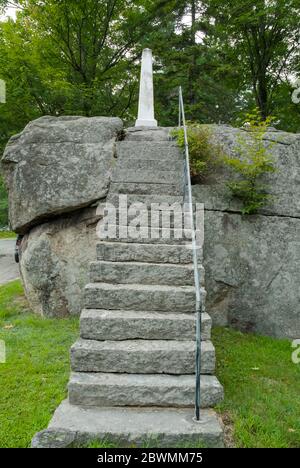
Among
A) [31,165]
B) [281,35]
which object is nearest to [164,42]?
[281,35]

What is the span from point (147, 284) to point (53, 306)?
2407mm

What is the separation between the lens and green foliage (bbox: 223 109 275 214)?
17.6 ft

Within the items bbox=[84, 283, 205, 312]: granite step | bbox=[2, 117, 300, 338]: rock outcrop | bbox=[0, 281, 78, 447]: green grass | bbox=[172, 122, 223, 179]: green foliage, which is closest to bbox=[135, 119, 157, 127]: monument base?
bbox=[2, 117, 300, 338]: rock outcrop

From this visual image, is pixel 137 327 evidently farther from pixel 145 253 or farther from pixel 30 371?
pixel 30 371

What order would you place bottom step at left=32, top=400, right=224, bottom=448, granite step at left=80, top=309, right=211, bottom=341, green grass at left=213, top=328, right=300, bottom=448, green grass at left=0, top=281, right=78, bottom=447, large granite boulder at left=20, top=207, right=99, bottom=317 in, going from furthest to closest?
large granite boulder at left=20, top=207, right=99, bottom=317, granite step at left=80, top=309, right=211, bottom=341, green grass at left=0, top=281, right=78, bottom=447, green grass at left=213, top=328, right=300, bottom=448, bottom step at left=32, top=400, right=224, bottom=448

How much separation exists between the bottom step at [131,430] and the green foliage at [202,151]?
3.69 metres

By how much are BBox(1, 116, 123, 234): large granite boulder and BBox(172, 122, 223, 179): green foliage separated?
1.33 meters

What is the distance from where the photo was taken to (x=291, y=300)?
5402 mm

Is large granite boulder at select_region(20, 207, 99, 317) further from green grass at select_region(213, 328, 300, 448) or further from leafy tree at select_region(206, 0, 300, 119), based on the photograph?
leafy tree at select_region(206, 0, 300, 119)

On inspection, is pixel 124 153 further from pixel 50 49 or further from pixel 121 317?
pixel 50 49

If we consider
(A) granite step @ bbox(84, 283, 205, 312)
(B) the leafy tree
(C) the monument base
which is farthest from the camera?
(B) the leafy tree

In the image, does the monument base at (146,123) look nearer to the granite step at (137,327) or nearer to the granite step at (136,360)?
the granite step at (137,327)

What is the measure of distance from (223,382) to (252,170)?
306 centimetres

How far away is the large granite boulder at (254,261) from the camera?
5.41 meters
